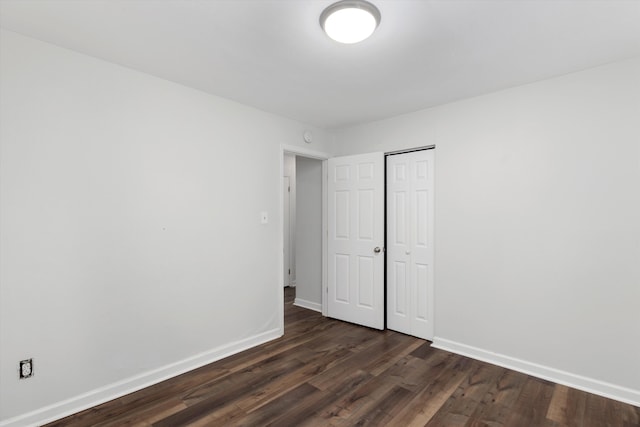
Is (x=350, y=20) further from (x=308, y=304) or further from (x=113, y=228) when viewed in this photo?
(x=308, y=304)

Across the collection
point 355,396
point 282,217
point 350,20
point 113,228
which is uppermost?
point 350,20

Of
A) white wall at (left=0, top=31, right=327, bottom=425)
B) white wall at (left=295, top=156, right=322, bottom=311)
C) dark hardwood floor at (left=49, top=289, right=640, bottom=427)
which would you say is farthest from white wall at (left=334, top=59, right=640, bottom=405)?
white wall at (left=0, top=31, right=327, bottom=425)

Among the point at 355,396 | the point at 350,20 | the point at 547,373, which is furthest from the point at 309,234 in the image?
the point at 350,20

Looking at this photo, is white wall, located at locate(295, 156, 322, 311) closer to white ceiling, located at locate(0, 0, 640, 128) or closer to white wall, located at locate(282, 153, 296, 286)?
white wall, located at locate(282, 153, 296, 286)

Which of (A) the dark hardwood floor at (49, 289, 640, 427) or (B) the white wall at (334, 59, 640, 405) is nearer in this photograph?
(A) the dark hardwood floor at (49, 289, 640, 427)

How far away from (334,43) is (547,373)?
307 centimetres

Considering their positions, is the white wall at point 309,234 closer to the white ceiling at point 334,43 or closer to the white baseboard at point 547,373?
the white ceiling at point 334,43

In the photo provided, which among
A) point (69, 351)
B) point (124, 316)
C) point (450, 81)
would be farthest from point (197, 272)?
point (450, 81)

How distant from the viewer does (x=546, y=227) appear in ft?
8.55

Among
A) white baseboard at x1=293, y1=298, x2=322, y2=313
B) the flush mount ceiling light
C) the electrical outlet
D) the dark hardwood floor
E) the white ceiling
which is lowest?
the dark hardwood floor

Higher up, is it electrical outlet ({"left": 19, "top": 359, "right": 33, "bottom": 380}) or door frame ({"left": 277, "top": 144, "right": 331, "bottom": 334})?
door frame ({"left": 277, "top": 144, "right": 331, "bottom": 334})

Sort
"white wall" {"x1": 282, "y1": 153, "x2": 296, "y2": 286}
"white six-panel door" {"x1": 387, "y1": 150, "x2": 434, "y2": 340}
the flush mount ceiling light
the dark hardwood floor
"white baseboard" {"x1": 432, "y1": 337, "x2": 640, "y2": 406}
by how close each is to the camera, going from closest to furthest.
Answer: the flush mount ceiling light
the dark hardwood floor
"white baseboard" {"x1": 432, "y1": 337, "x2": 640, "y2": 406}
"white six-panel door" {"x1": 387, "y1": 150, "x2": 434, "y2": 340}
"white wall" {"x1": 282, "y1": 153, "x2": 296, "y2": 286}

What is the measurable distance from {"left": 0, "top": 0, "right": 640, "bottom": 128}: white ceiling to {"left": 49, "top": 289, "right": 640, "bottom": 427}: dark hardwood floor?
8.17 ft

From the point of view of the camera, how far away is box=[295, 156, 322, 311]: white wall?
4.36m
